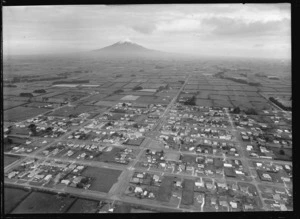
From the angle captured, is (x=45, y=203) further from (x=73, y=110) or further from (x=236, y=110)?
(x=236, y=110)

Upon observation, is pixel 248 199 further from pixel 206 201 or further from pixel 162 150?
pixel 162 150

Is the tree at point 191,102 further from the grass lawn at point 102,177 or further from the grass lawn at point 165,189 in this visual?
the grass lawn at point 102,177

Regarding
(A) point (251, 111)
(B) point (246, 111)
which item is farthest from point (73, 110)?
(A) point (251, 111)

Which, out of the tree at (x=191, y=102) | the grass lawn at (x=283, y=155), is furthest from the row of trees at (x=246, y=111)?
the grass lawn at (x=283, y=155)

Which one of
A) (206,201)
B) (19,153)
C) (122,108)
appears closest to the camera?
(206,201)

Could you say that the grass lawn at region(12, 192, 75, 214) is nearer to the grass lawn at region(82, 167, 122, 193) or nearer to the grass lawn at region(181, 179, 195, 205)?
the grass lawn at region(82, 167, 122, 193)
